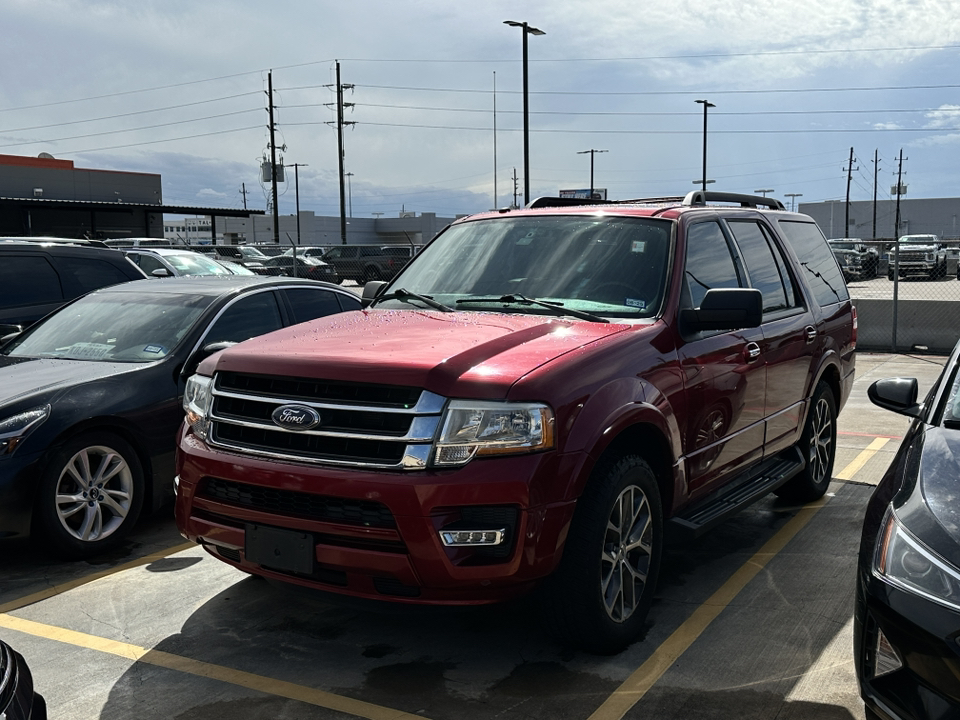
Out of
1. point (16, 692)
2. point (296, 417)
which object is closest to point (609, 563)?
point (296, 417)

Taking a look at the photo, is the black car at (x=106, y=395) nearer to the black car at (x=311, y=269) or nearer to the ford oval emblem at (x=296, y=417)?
the ford oval emblem at (x=296, y=417)

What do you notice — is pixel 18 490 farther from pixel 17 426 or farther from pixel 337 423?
pixel 337 423

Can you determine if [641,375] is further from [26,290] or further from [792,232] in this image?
[26,290]

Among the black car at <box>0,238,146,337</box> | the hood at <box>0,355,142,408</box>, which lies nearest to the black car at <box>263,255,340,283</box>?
the black car at <box>0,238,146,337</box>

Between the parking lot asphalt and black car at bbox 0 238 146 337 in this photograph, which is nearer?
the parking lot asphalt

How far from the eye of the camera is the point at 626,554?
3.84 m

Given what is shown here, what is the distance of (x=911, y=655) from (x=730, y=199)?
3.71m

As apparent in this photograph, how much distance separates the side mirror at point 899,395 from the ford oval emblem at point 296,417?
2.48 metres

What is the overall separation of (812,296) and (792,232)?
482 millimetres

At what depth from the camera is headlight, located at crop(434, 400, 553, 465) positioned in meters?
3.33

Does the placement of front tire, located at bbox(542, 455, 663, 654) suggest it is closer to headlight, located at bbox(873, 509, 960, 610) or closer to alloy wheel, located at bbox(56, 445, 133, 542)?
headlight, located at bbox(873, 509, 960, 610)

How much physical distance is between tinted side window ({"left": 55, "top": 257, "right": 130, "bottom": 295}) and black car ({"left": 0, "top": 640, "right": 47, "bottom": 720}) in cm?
629

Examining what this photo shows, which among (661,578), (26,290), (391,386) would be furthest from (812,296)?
(26,290)

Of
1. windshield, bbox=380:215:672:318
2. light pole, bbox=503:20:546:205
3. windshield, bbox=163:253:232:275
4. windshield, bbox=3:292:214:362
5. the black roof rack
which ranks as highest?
light pole, bbox=503:20:546:205
